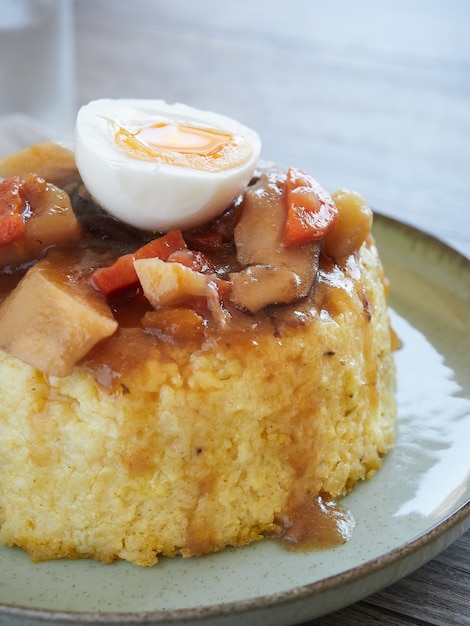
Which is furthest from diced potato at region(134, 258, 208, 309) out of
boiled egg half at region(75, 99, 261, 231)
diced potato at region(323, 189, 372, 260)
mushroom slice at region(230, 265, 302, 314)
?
diced potato at region(323, 189, 372, 260)

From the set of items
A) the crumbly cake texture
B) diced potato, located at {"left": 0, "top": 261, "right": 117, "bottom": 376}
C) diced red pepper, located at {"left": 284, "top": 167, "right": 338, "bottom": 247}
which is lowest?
the crumbly cake texture

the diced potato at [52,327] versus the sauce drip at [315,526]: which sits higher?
the diced potato at [52,327]

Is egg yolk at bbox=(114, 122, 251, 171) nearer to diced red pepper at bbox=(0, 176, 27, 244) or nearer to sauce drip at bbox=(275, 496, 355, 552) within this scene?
diced red pepper at bbox=(0, 176, 27, 244)

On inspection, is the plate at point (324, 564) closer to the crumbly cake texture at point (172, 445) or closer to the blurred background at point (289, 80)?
the crumbly cake texture at point (172, 445)

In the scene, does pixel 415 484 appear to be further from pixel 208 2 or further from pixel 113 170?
pixel 208 2

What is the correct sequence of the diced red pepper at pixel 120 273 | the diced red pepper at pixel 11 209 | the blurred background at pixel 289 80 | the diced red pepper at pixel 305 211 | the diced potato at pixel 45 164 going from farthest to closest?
the blurred background at pixel 289 80 → the diced potato at pixel 45 164 → the diced red pepper at pixel 305 211 → the diced red pepper at pixel 11 209 → the diced red pepper at pixel 120 273

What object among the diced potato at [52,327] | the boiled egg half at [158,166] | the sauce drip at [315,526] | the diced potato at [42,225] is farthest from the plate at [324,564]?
the boiled egg half at [158,166]

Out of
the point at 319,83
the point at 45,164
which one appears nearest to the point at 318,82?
the point at 319,83
